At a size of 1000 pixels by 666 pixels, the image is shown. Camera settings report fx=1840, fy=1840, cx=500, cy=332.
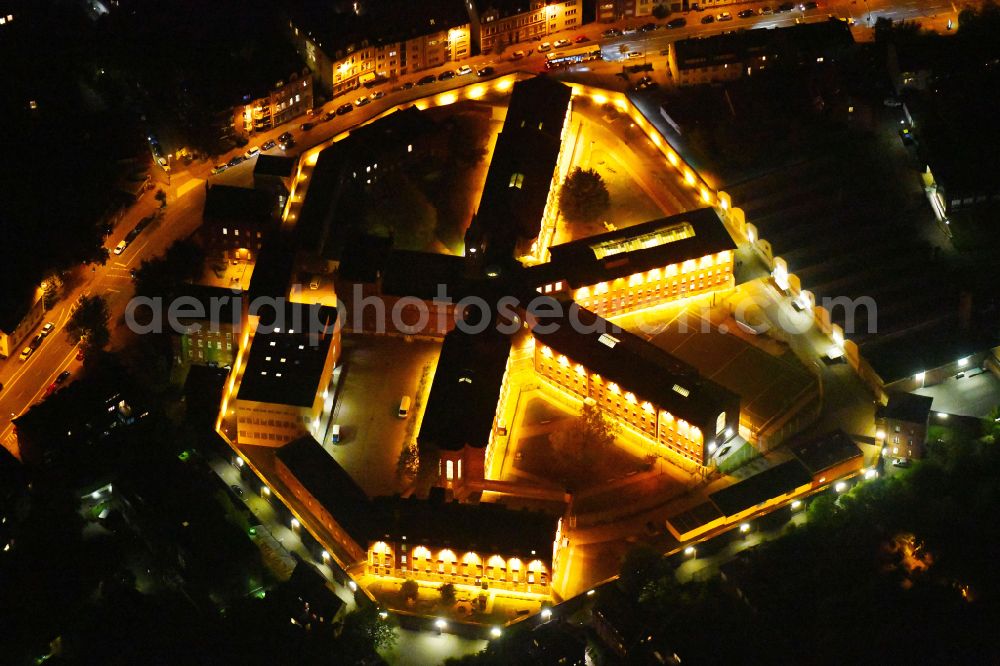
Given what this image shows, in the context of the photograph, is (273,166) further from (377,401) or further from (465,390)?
(465,390)

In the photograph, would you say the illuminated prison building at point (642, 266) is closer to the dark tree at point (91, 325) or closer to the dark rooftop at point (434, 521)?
the dark rooftop at point (434, 521)

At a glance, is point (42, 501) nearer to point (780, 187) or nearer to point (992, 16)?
point (780, 187)

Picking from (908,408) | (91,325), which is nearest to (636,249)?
(908,408)

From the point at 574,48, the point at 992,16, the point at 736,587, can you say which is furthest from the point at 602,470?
the point at 992,16

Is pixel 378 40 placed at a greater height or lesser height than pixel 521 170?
greater

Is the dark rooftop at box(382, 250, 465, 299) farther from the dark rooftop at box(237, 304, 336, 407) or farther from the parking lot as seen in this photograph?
the dark rooftop at box(237, 304, 336, 407)
